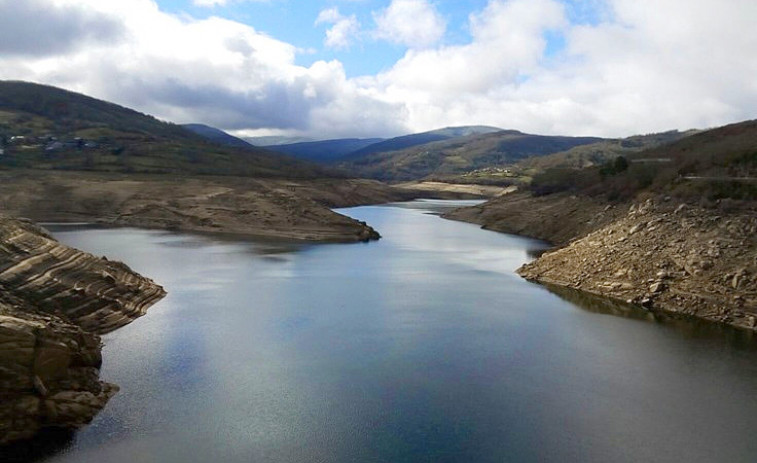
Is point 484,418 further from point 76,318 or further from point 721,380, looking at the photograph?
point 76,318

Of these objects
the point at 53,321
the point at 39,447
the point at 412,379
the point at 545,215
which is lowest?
the point at 39,447

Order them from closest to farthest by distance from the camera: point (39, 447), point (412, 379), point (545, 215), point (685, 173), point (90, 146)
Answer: point (39, 447), point (412, 379), point (685, 173), point (545, 215), point (90, 146)

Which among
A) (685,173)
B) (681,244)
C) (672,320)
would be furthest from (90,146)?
(672,320)

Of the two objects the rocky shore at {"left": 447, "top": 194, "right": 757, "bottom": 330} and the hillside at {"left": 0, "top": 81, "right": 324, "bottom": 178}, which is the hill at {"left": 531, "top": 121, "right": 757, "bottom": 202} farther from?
the hillside at {"left": 0, "top": 81, "right": 324, "bottom": 178}

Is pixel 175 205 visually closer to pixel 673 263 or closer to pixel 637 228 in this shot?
pixel 637 228

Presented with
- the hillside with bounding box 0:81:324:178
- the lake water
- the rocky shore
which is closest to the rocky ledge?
the lake water

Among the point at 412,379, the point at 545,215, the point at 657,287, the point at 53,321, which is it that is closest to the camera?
the point at 53,321

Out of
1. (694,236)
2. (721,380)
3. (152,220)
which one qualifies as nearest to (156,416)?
(721,380)
